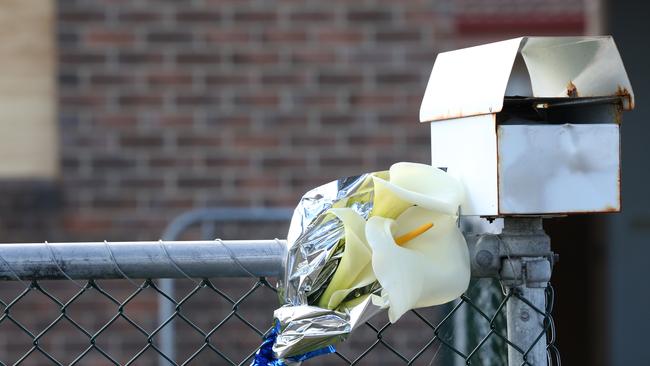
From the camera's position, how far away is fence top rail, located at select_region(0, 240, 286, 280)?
1.84 metres

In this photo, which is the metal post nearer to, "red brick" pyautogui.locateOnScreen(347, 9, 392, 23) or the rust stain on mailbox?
the rust stain on mailbox

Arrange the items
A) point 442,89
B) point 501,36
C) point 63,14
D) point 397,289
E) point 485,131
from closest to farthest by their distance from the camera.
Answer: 1. point 397,289
2. point 485,131
3. point 442,89
4. point 63,14
5. point 501,36

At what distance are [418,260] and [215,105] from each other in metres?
3.37

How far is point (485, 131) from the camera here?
172cm

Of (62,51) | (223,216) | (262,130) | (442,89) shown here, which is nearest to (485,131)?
(442,89)

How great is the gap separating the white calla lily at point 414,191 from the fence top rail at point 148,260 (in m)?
0.24

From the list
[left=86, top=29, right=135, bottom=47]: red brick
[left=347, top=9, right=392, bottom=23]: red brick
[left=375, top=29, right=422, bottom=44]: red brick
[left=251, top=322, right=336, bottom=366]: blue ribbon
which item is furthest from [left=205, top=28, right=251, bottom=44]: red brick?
[left=251, top=322, right=336, bottom=366]: blue ribbon

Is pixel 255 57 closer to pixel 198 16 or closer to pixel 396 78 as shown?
pixel 198 16

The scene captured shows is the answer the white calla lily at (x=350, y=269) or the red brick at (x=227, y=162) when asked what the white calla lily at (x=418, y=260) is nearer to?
the white calla lily at (x=350, y=269)

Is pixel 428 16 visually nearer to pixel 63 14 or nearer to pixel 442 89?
pixel 63 14

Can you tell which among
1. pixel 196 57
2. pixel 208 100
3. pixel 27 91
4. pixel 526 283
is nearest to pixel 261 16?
pixel 196 57

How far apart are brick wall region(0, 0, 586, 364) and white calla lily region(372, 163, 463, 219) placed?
3.18m

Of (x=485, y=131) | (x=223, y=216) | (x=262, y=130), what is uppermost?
(x=485, y=131)

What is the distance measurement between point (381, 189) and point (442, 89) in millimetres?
271
